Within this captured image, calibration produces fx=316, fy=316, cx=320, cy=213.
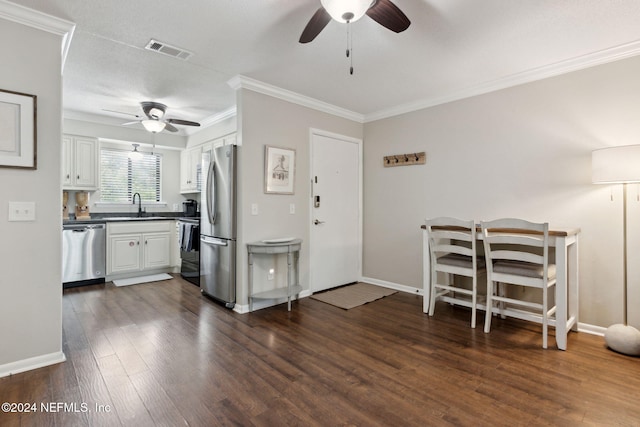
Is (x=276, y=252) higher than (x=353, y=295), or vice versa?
(x=276, y=252)

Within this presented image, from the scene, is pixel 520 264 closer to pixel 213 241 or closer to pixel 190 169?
pixel 213 241

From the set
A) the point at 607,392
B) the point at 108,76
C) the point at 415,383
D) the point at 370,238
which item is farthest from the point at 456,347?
the point at 108,76

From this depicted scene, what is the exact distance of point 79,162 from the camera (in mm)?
4652

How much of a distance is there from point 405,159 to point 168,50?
291cm

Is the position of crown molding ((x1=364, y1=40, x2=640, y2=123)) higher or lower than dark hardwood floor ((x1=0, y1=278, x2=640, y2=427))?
higher

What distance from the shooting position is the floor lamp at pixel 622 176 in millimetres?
2383

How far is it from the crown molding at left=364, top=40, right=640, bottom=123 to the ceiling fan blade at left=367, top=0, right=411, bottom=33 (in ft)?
6.44

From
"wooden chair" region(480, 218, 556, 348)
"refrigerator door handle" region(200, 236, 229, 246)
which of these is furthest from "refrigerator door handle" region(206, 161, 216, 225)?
"wooden chair" region(480, 218, 556, 348)

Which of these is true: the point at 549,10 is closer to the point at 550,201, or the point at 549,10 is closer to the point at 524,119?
the point at 524,119

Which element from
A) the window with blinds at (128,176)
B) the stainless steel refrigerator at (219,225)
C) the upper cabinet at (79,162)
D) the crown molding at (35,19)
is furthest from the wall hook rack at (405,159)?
the upper cabinet at (79,162)

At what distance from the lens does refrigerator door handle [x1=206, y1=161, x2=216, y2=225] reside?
143 inches

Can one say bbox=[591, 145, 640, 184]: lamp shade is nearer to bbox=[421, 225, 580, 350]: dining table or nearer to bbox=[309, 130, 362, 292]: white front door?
bbox=[421, 225, 580, 350]: dining table

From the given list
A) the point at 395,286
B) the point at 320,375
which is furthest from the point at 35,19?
the point at 395,286

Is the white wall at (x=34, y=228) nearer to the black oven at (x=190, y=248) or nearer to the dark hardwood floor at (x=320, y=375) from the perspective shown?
the dark hardwood floor at (x=320, y=375)
